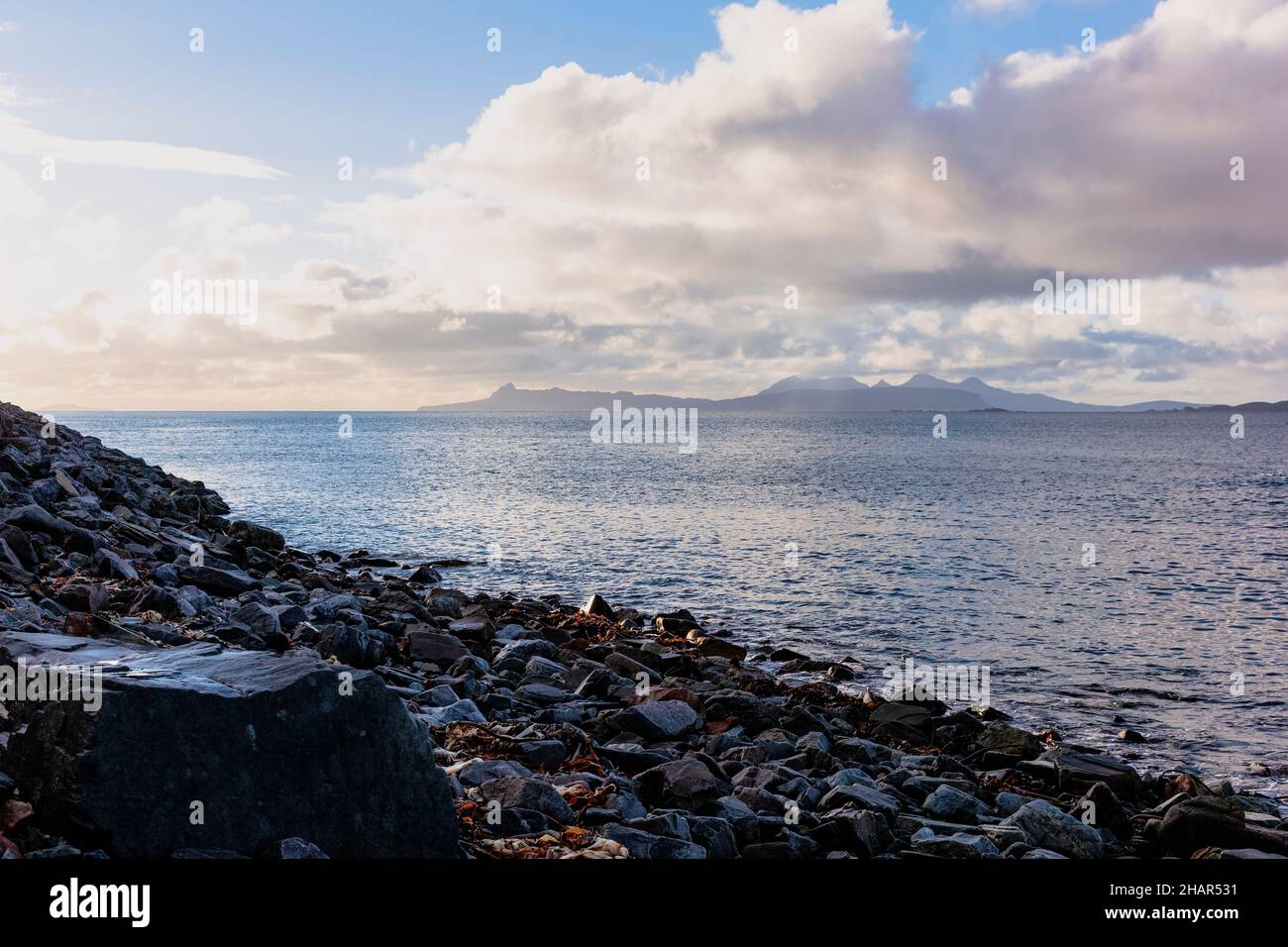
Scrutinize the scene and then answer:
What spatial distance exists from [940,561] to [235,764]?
32329 millimetres

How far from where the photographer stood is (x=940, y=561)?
114 feet

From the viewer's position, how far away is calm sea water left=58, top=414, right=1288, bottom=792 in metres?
19.1

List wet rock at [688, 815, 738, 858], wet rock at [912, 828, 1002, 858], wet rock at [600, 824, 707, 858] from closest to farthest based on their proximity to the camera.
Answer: wet rock at [600, 824, 707, 858], wet rock at [688, 815, 738, 858], wet rock at [912, 828, 1002, 858]

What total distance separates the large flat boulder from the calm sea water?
13.9 meters

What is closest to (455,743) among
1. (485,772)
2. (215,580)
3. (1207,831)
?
(485,772)

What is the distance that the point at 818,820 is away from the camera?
8820 mm

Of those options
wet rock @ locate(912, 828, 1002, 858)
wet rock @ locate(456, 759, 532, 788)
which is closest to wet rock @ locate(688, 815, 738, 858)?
wet rock @ locate(456, 759, 532, 788)

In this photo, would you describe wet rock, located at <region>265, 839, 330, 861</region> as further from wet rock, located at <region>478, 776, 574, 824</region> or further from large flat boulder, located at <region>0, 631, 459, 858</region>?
wet rock, located at <region>478, 776, 574, 824</region>

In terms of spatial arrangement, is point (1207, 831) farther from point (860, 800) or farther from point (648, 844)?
point (648, 844)

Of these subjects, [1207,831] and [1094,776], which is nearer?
[1207,831]

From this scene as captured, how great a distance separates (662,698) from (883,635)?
1134cm

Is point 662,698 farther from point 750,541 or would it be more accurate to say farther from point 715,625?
point 750,541

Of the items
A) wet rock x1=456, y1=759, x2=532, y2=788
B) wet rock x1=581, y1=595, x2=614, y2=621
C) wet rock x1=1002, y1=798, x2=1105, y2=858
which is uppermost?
wet rock x1=456, y1=759, x2=532, y2=788
